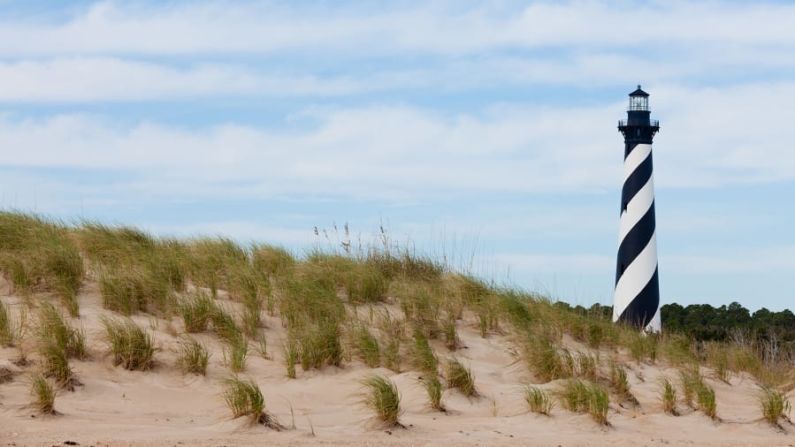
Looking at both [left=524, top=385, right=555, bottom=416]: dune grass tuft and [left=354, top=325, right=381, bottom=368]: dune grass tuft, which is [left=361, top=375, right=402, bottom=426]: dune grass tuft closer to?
[left=524, top=385, right=555, bottom=416]: dune grass tuft

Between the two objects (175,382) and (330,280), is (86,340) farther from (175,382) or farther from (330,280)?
(330,280)

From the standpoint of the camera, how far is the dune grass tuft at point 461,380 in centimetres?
938

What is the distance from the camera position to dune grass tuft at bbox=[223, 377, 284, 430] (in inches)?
313

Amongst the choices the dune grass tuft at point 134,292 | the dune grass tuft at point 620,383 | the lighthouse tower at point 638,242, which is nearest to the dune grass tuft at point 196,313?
the dune grass tuft at point 134,292

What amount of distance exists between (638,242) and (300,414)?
1339 cm

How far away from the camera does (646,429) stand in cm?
888

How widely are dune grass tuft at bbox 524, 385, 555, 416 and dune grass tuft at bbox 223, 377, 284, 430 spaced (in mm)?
2365

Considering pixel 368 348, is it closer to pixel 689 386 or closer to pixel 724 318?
pixel 689 386

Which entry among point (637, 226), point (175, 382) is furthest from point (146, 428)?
point (637, 226)

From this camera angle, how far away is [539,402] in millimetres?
8883

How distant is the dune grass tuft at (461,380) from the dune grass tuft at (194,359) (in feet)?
7.66

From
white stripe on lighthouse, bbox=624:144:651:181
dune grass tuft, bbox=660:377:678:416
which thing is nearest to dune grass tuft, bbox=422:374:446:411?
dune grass tuft, bbox=660:377:678:416

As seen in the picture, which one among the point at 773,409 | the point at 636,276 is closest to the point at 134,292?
the point at 773,409

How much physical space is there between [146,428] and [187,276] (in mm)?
3982
